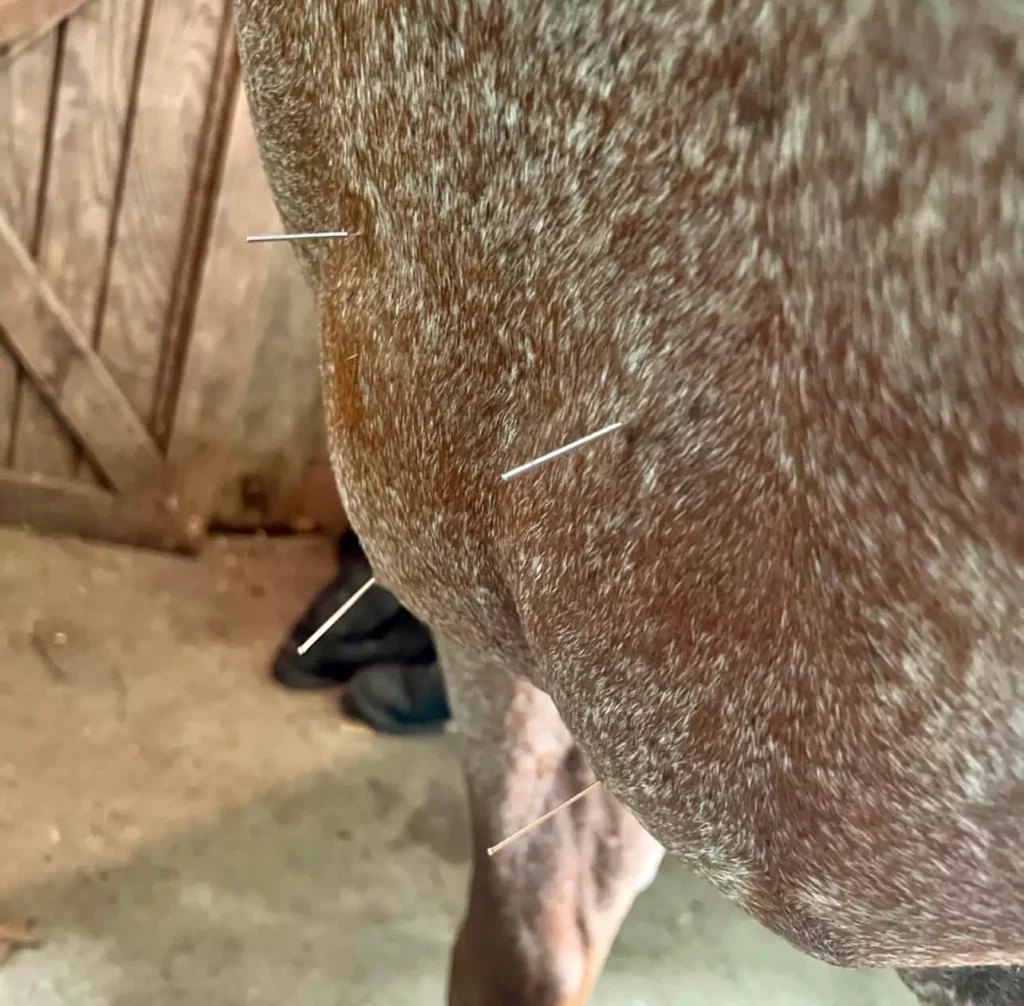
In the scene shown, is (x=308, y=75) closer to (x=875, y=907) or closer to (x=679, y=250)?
(x=679, y=250)

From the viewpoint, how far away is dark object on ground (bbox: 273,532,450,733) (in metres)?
1.51

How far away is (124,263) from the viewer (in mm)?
1474

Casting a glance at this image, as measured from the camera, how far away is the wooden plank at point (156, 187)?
4.31 ft

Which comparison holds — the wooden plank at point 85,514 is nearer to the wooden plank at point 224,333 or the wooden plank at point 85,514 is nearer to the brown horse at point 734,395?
the wooden plank at point 224,333

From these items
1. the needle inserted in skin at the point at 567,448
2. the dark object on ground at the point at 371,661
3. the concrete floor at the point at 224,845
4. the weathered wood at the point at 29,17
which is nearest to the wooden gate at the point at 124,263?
the weathered wood at the point at 29,17

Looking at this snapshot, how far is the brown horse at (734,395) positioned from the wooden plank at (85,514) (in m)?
1.30

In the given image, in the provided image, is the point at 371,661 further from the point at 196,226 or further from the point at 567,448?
the point at 567,448

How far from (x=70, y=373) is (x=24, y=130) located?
0.35 meters

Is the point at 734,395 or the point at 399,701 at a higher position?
the point at 734,395

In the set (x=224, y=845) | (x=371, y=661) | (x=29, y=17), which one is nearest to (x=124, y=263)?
(x=29, y=17)

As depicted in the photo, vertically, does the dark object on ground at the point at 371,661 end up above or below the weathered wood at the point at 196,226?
below

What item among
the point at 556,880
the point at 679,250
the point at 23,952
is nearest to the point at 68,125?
the point at 23,952

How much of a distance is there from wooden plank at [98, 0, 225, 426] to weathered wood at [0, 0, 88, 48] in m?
0.10

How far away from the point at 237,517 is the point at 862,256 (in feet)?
5.33
